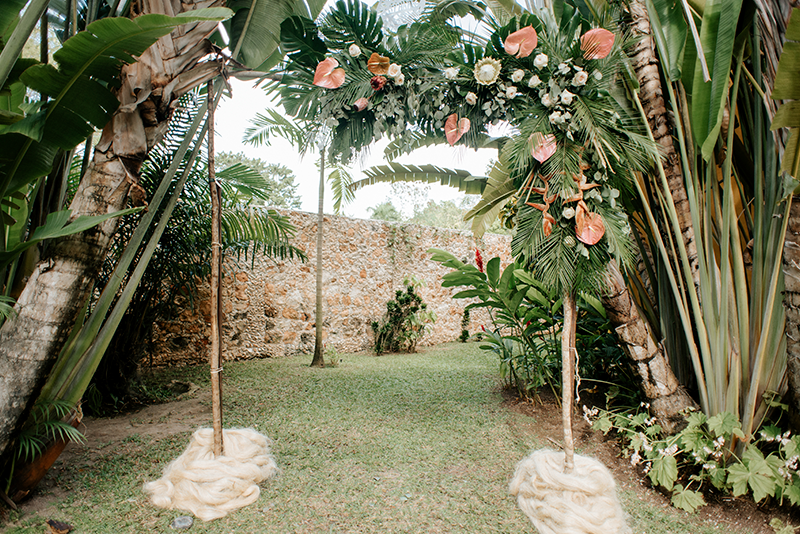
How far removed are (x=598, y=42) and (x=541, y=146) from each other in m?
0.55

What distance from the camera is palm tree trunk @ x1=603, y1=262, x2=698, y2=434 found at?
231 centimetres

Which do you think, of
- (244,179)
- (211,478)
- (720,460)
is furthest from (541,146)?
(244,179)

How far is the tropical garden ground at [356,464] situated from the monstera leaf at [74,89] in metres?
1.56

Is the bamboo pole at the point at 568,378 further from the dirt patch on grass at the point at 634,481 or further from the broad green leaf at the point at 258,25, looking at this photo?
the broad green leaf at the point at 258,25

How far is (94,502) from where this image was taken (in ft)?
6.41

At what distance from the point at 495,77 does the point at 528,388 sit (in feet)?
7.56

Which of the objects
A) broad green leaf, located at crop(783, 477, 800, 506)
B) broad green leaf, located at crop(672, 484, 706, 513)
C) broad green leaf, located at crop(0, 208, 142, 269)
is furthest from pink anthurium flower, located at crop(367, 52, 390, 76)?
broad green leaf, located at crop(783, 477, 800, 506)

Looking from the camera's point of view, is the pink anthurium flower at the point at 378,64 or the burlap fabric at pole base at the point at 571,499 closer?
the burlap fabric at pole base at the point at 571,499

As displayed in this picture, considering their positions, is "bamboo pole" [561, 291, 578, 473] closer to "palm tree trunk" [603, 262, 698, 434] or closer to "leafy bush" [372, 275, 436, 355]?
"palm tree trunk" [603, 262, 698, 434]

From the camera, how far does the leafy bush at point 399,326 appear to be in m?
6.44

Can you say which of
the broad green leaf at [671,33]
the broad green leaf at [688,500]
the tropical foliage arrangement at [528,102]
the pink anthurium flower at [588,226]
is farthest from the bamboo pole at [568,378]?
the broad green leaf at [671,33]

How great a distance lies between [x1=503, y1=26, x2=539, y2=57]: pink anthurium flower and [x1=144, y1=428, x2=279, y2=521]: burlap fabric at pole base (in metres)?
2.54

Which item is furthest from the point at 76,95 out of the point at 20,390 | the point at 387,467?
the point at 387,467

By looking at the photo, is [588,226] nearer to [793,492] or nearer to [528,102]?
[528,102]
